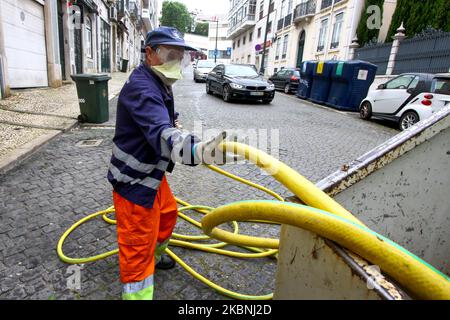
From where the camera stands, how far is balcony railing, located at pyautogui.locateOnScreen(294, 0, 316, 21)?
26.7m

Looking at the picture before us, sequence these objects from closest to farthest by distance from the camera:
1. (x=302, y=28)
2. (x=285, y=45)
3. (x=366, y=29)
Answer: (x=366, y=29) → (x=302, y=28) → (x=285, y=45)

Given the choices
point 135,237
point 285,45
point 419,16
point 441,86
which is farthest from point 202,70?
point 135,237

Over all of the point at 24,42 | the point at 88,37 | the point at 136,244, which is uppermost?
the point at 88,37

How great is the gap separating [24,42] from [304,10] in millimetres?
23990

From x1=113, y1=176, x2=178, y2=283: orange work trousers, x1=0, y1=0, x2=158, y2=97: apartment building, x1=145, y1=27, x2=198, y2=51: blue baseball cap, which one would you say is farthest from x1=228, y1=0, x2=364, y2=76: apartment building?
x1=113, y1=176, x2=178, y2=283: orange work trousers

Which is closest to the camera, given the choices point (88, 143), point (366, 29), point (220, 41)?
point (88, 143)

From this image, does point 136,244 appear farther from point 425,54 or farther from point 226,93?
point 425,54

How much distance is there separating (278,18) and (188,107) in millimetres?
29775

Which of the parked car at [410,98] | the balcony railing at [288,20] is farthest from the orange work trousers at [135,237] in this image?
the balcony railing at [288,20]

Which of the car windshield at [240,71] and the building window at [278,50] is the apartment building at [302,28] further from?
the car windshield at [240,71]

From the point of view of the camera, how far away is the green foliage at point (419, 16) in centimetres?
1452

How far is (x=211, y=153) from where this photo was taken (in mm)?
1310

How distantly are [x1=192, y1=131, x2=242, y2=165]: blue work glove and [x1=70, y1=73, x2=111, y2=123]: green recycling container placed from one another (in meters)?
6.20

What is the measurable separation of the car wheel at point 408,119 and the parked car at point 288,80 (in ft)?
32.3
